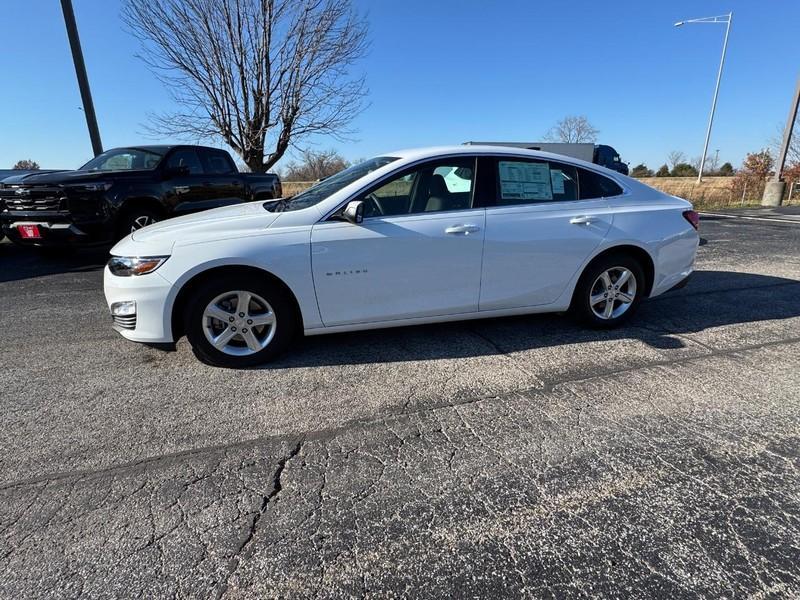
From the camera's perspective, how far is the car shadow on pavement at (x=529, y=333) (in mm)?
3773

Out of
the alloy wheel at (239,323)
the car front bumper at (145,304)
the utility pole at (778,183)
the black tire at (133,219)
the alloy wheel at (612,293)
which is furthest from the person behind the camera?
the utility pole at (778,183)

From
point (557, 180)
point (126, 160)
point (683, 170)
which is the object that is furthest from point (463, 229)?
point (683, 170)

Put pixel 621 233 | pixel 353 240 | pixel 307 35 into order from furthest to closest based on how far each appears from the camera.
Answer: pixel 307 35
pixel 621 233
pixel 353 240

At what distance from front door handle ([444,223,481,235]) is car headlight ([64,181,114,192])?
236 inches

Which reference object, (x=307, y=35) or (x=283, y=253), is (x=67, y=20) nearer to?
(x=307, y=35)

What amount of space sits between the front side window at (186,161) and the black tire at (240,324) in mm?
5718

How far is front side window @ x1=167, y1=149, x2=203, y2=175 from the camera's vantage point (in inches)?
315

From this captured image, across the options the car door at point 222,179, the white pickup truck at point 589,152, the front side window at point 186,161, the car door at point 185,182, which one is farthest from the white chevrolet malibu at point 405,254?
the white pickup truck at point 589,152

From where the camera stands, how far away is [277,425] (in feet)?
9.05

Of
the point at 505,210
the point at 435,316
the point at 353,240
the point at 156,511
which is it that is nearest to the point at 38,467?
the point at 156,511

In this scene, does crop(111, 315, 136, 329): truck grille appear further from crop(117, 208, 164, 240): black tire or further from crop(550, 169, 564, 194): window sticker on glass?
crop(117, 208, 164, 240): black tire

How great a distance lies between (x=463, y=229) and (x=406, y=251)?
0.51 metres

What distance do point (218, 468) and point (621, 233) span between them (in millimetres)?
3691

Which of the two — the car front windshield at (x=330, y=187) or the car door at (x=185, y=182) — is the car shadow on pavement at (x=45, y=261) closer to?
the car door at (x=185, y=182)
